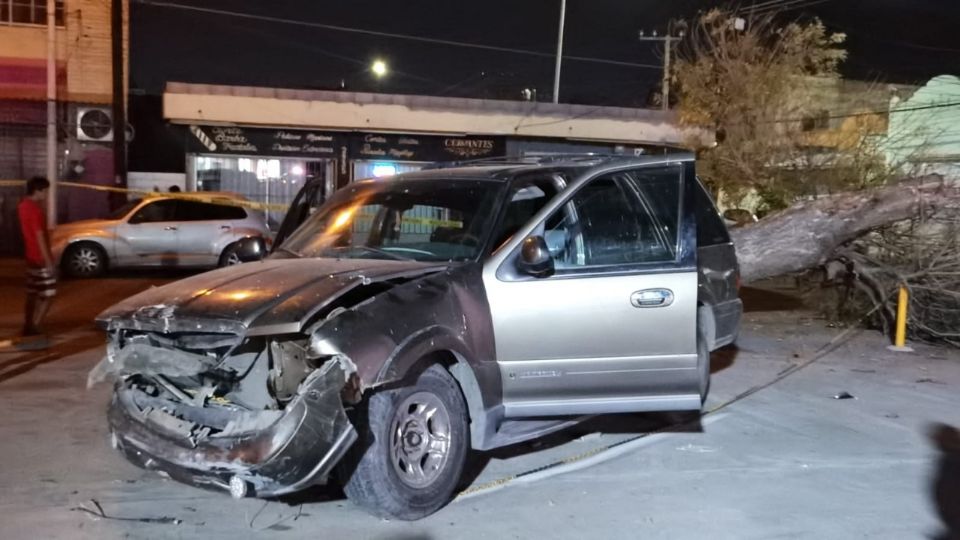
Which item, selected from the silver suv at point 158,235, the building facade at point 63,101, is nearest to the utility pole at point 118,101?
the building facade at point 63,101

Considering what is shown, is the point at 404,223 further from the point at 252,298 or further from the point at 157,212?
the point at 157,212

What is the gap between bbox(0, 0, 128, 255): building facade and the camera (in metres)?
22.0

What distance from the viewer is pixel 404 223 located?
658 centimetres

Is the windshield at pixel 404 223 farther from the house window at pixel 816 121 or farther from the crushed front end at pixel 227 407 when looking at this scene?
the house window at pixel 816 121

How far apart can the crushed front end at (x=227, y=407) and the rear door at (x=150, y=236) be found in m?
13.0

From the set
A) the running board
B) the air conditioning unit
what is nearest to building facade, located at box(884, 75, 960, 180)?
the running board

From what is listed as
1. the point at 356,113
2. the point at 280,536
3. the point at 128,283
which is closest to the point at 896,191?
the point at 280,536

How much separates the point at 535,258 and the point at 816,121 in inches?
714

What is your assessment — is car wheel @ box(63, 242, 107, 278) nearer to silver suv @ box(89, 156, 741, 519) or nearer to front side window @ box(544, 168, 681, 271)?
silver suv @ box(89, 156, 741, 519)

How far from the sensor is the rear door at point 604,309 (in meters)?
5.75

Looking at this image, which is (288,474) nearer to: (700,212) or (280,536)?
(280,536)

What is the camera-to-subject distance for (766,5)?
22.8 metres

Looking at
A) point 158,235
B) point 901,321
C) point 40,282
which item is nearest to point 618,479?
point 901,321

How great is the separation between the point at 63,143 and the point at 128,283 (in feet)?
24.3
